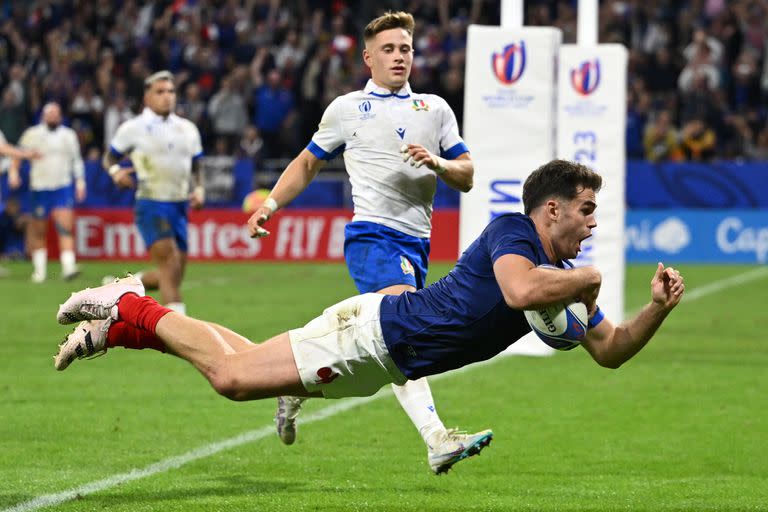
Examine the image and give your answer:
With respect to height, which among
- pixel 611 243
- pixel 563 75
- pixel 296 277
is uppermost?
pixel 563 75

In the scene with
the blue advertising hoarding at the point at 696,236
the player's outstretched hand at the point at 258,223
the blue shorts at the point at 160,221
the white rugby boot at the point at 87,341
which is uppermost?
the player's outstretched hand at the point at 258,223

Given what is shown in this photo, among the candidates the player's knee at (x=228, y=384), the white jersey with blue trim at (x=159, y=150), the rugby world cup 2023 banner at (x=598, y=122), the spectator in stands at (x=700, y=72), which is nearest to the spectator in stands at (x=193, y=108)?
the spectator in stands at (x=700, y=72)

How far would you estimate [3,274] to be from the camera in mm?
22453

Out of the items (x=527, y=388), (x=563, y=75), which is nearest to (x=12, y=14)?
(x=563, y=75)

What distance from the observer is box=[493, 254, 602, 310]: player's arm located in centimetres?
580

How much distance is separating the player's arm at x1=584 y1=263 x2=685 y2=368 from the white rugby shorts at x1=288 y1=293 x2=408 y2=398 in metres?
0.87

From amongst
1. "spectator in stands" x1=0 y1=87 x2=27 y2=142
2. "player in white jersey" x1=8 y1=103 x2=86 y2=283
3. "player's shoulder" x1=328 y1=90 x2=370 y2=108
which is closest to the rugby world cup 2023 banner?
"player's shoulder" x1=328 y1=90 x2=370 y2=108

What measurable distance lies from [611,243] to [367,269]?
661 centimetres

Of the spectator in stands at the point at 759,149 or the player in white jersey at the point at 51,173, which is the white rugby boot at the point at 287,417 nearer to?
the player in white jersey at the point at 51,173

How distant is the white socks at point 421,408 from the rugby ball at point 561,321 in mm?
1386

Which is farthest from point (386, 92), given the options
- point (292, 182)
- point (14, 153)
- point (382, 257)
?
point (14, 153)

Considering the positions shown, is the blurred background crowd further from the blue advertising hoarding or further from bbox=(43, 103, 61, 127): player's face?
bbox=(43, 103, 61, 127): player's face

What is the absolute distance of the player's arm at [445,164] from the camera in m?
7.42

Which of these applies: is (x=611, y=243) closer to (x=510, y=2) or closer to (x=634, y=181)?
(x=510, y=2)
